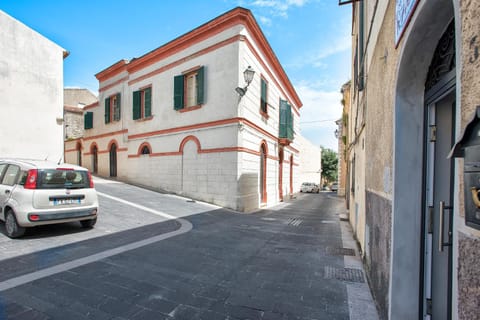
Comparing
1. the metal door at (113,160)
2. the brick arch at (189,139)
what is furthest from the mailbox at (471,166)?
the metal door at (113,160)

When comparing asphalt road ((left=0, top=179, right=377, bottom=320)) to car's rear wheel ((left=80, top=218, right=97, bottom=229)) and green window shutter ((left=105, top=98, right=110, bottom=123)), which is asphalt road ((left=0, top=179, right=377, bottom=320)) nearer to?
car's rear wheel ((left=80, top=218, right=97, bottom=229))

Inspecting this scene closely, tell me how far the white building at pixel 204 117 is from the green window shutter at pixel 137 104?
0.20 ft

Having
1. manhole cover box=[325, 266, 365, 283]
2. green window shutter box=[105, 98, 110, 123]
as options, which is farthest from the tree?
manhole cover box=[325, 266, 365, 283]

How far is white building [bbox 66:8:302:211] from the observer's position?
11.1 meters

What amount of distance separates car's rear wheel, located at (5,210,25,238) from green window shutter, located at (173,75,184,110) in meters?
8.58

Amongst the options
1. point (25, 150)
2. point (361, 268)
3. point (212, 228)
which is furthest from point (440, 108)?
point (25, 150)

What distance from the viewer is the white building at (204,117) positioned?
11086 millimetres

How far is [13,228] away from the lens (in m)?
5.25

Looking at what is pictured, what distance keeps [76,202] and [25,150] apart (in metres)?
7.16

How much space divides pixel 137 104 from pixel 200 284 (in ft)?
45.4

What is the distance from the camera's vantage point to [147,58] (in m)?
14.4

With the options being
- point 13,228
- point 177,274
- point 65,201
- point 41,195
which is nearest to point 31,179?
point 41,195

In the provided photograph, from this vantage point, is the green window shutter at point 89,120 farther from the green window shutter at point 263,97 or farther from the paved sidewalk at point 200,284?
the paved sidewalk at point 200,284

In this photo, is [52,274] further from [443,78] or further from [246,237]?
[443,78]
